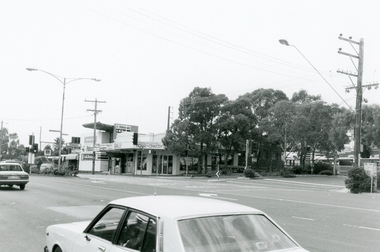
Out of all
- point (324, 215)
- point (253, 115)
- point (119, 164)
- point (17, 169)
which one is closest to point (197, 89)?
point (253, 115)

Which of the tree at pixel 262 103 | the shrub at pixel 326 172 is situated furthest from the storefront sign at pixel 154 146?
the shrub at pixel 326 172

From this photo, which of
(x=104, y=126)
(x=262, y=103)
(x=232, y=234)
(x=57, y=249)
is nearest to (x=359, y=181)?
(x=57, y=249)

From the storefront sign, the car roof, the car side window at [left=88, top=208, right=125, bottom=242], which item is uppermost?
the storefront sign

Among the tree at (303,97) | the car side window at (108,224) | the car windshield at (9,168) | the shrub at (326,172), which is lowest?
the shrub at (326,172)

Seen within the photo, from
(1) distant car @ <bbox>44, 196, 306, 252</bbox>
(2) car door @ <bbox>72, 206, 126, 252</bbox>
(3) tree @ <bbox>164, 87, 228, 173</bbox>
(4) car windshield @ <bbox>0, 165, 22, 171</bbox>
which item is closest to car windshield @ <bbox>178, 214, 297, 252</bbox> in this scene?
(1) distant car @ <bbox>44, 196, 306, 252</bbox>

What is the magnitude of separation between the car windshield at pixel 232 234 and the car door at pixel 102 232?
1.00 m

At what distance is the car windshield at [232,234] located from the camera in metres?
3.53

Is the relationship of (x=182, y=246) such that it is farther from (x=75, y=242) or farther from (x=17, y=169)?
(x=17, y=169)

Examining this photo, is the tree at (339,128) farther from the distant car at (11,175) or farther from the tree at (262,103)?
the distant car at (11,175)

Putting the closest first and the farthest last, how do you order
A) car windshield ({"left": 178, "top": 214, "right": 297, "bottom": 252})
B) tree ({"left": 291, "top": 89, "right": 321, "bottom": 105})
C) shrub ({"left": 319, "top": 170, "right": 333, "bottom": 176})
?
car windshield ({"left": 178, "top": 214, "right": 297, "bottom": 252})
shrub ({"left": 319, "top": 170, "right": 333, "bottom": 176})
tree ({"left": 291, "top": 89, "right": 321, "bottom": 105})

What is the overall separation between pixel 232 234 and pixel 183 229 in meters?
0.49

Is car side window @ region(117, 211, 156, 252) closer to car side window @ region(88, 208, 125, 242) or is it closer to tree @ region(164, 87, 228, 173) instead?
car side window @ region(88, 208, 125, 242)

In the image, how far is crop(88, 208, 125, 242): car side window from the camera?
4.42 metres

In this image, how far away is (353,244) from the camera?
8859 mm
